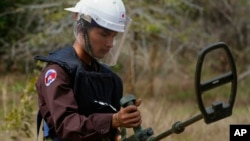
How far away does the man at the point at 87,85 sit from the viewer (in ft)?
12.1

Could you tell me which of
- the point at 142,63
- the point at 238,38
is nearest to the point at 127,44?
the point at 142,63

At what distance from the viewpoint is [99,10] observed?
4.04m

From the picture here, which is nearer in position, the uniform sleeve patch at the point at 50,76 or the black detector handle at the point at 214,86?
the black detector handle at the point at 214,86

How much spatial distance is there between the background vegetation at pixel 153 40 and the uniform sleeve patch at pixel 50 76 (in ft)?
19.2

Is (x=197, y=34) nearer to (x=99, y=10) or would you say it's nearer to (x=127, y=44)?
(x=127, y=44)

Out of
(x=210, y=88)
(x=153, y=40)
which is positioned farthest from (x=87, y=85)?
(x=153, y=40)

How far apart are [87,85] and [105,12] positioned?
17.5 inches

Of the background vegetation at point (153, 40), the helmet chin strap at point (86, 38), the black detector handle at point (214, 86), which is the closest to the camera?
the black detector handle at point (214, 86)

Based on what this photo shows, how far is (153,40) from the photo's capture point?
1745 cm

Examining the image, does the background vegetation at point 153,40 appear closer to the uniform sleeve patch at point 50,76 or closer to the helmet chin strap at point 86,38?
the helmet chin strap at point 86,38

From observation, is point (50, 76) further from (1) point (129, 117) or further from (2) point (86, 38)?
(1) point (129, 117)

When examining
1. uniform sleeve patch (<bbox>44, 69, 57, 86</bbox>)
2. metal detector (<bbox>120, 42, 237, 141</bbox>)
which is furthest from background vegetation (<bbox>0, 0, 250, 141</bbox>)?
metal detector (<bbox>120, 42, 237, 141</bbox>)

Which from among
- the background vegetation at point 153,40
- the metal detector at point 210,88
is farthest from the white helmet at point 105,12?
the background vegetation at point 153,40

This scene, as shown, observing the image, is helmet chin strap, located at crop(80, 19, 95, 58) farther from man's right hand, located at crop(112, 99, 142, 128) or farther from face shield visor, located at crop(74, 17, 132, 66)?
man's right hand, located at crop(112, 99, 142, 128)
